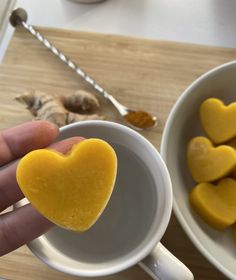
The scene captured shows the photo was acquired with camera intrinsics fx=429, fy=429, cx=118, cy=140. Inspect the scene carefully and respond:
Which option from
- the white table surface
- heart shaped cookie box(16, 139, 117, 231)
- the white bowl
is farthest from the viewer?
the white table surface

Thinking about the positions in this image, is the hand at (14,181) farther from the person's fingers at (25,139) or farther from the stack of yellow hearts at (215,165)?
the stack of yellow hearts at (215,165)

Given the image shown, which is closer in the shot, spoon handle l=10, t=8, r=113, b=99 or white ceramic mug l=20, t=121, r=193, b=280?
white ceramic mug l=20, t=121, r=193, b=280

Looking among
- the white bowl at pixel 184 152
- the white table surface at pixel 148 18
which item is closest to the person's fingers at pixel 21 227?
the white bowl at pixel 184 152

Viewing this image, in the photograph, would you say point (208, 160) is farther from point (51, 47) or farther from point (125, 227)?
point (51, 47)

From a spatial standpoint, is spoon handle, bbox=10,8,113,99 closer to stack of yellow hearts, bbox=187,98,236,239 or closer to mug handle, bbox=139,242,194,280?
stack of yellow hearts, bbox=187,98,236,239

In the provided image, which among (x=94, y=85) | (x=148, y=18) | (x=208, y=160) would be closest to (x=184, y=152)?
(x=208, y=160)

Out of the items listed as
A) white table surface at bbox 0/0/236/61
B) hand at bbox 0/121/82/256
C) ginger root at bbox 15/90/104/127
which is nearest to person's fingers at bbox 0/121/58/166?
hand at bbox 0/121/82/256
